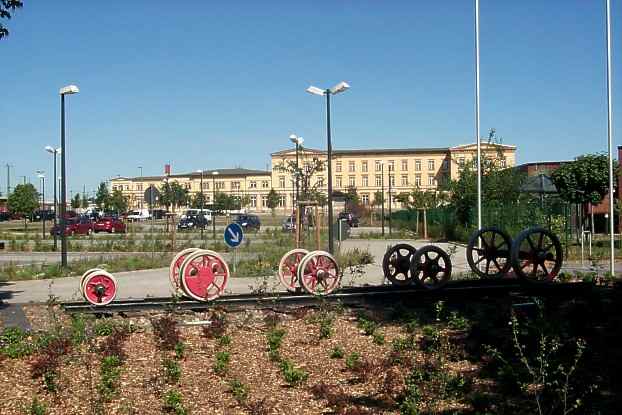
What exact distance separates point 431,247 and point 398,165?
8809cm

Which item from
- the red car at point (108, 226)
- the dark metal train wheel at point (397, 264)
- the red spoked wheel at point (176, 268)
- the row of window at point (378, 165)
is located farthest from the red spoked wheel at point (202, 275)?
the row of window at point (378, 165)

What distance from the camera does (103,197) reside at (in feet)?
292

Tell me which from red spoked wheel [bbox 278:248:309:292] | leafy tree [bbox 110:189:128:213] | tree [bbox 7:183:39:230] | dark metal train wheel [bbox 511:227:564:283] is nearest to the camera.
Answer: red spoked wheel [bbox 278:248:309:292]

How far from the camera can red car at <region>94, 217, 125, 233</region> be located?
177 feet

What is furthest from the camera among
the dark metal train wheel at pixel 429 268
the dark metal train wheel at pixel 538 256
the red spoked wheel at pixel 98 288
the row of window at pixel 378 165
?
the row of window at pixel 378 165

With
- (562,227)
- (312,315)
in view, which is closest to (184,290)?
(312,315)

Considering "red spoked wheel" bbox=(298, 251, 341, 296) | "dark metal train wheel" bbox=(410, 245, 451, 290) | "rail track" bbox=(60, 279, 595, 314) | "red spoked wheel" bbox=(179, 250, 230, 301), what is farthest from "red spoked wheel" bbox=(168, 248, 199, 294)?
"dark metal train wheel" bbox=(410, 245, 451, 290)

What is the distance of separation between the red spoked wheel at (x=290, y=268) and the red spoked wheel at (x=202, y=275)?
1.41 metres

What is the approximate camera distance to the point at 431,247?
13094 mm

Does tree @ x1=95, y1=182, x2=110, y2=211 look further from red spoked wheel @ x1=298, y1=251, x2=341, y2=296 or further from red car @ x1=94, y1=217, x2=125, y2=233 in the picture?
red spoked wheel @ x1=298, y1=251, x2=341, y2=296

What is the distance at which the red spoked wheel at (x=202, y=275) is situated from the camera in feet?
38.2

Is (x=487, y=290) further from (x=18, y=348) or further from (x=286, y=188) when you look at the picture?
(x=286, y=188)

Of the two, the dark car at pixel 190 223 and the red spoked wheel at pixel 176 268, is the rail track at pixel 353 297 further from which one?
the dark car at pixel 190 223

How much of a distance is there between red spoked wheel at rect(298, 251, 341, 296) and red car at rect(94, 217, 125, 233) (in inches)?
1709
